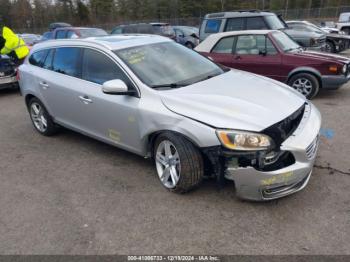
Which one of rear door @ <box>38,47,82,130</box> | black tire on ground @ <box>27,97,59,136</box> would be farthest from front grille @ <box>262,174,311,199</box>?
black tire on ground @ <box>27,97,59,136</box>

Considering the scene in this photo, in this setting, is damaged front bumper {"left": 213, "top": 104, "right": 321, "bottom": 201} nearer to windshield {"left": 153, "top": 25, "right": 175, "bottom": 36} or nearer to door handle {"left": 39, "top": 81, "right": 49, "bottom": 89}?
door handle {"left": 39, "top": 81, "right": 49, "bottom": 89}

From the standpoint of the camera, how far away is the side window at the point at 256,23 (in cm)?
972

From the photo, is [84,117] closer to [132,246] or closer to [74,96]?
[74,96]

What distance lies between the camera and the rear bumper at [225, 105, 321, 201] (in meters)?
2.87

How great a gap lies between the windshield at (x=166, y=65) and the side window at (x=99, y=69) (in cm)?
15

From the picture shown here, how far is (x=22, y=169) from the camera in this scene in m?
4.34

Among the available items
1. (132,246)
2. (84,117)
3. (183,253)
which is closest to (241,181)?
(183,253)

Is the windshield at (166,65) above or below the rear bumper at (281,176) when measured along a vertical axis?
above

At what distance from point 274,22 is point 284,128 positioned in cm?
795

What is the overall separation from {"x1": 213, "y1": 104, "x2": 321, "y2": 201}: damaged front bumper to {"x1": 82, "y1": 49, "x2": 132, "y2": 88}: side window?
167cm

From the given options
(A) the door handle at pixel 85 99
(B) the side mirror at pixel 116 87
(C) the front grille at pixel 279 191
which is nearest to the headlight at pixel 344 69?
(C) the front grille at pixel 279 191

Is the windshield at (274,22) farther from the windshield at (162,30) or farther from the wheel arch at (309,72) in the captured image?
the windshield at (162,30)

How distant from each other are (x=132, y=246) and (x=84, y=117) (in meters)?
2.18

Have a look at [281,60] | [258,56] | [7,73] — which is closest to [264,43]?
[258,56]
